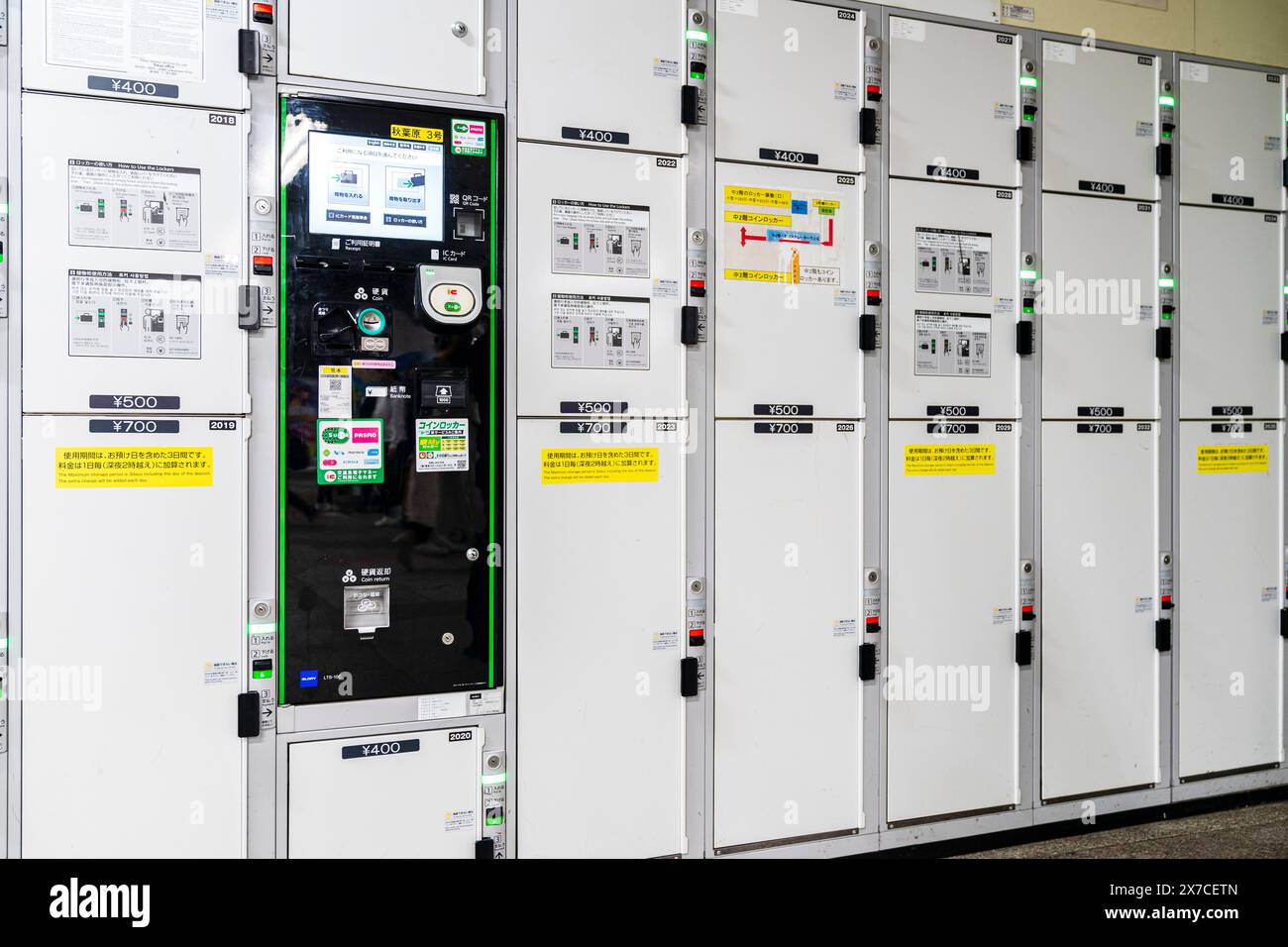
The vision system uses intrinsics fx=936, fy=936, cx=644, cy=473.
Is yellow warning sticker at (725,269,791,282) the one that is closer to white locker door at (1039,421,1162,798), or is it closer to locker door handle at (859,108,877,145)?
locker door handle at (859,108,877,145)

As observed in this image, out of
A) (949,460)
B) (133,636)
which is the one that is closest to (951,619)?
(949,460)

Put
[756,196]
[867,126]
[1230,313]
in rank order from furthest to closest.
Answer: [1230,313] → [867,126] → [756,196]

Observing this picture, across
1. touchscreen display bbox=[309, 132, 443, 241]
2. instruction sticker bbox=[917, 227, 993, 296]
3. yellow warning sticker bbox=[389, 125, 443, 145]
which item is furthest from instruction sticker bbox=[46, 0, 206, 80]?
instruction sticker bbox=[917, 227, 993, 296]

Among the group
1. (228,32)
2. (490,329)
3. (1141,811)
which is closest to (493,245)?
(490,329)

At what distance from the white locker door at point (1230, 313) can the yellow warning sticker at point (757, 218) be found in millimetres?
1763

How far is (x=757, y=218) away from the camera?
10.4 feet

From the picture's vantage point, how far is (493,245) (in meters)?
2.86

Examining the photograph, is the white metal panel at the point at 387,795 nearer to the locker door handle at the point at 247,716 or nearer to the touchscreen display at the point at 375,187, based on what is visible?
the locker door handle at the point at 247,716

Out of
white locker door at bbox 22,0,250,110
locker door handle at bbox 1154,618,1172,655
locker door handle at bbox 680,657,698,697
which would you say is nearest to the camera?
white locker door at bbox 22,0,250,110

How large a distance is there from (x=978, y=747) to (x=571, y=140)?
8.41 ft

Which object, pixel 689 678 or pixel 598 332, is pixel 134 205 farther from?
pixel 689 678

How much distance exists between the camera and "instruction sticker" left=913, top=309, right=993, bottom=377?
3369 millimetres

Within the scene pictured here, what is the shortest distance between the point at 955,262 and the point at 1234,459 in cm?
152

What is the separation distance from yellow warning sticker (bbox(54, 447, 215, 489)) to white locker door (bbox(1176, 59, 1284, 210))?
3747mm
